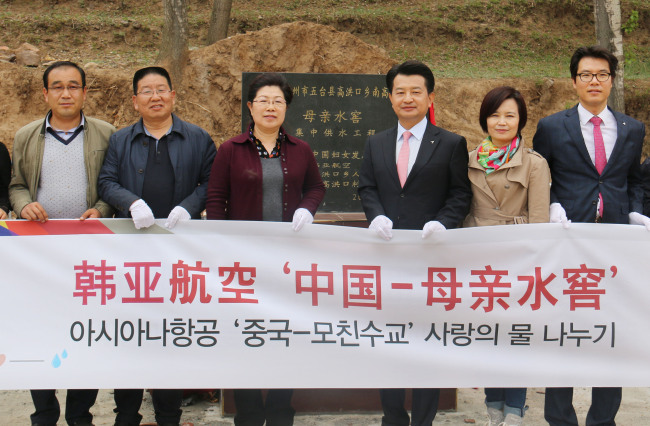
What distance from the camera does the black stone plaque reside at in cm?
600

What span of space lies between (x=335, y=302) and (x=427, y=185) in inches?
29.2

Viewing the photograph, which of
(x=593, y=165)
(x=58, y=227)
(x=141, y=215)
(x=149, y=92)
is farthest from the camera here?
(x=149, y=92)

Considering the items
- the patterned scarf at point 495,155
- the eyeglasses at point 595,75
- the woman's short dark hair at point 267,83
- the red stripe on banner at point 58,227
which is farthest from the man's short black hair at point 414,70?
the red stripe on banner at point 58,227

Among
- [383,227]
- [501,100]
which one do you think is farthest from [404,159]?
[501,100]

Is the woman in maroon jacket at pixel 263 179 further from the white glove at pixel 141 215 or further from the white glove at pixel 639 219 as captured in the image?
the white glove at pixel 639 219

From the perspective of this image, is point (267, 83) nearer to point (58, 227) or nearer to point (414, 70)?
point (414, 70)

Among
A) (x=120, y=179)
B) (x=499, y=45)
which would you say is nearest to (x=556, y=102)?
(x=499, y=45)

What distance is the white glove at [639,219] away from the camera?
329cm

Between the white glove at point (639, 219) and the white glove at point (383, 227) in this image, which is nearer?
the white glove at point (383, 227)

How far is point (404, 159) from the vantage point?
133 inches

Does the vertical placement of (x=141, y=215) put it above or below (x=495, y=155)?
below

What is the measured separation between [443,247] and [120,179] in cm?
171

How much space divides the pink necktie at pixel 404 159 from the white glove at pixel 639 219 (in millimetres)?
1187

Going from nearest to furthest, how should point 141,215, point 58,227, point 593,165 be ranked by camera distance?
point 141,215 < point 58,227 < point 593,165
